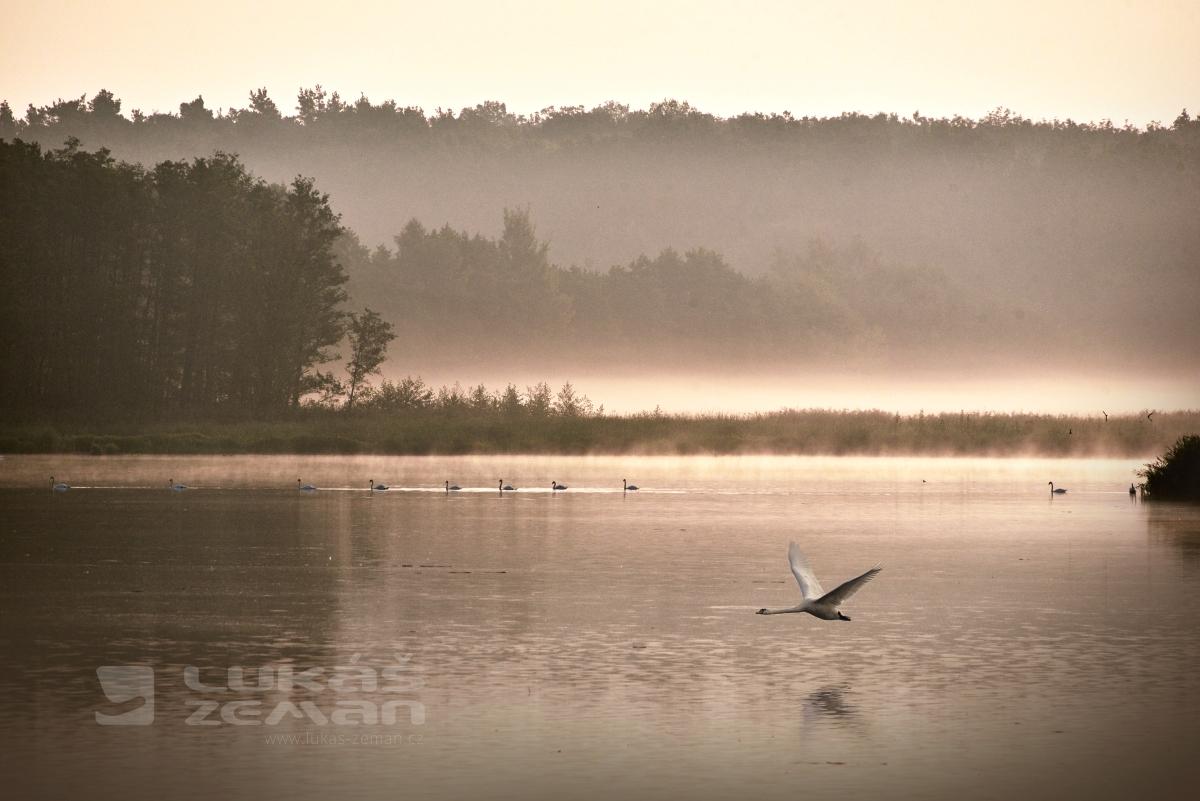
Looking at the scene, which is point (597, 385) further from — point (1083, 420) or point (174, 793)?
point (174, 793)

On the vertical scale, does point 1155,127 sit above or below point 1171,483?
above

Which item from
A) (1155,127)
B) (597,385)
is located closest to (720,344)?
(597,385)

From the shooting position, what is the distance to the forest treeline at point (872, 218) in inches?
6540

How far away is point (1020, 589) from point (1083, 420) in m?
61.6

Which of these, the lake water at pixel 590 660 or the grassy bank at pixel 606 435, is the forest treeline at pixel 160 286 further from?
the lake water at pixel 590 660

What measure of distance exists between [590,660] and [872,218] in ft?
562

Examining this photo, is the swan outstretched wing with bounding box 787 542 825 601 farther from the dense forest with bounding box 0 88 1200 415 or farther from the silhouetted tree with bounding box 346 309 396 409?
the silhouetted tree with bounding box 346 309 396 409

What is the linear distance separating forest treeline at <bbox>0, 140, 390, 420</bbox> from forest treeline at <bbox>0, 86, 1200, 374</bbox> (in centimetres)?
5335

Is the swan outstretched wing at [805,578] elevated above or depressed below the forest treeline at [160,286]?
below

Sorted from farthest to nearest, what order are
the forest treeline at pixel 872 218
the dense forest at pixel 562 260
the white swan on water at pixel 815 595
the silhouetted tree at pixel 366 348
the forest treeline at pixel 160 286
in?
1. the forest treeline at pixel 872 218
2. the silhouetted tree at pixel 366 348
3. the dense forest at pixel 562 260
4. the forest treeline at pixel 160 286
5. the white swan on water at pixel 815 595

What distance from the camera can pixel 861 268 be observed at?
561ft

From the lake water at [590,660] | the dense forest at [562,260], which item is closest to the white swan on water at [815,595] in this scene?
the lake water at [590,660]

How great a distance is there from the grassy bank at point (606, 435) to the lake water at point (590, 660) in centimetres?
3946

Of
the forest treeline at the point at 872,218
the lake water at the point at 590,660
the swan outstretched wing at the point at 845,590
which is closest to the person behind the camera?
the lake water at the point at 590,660
